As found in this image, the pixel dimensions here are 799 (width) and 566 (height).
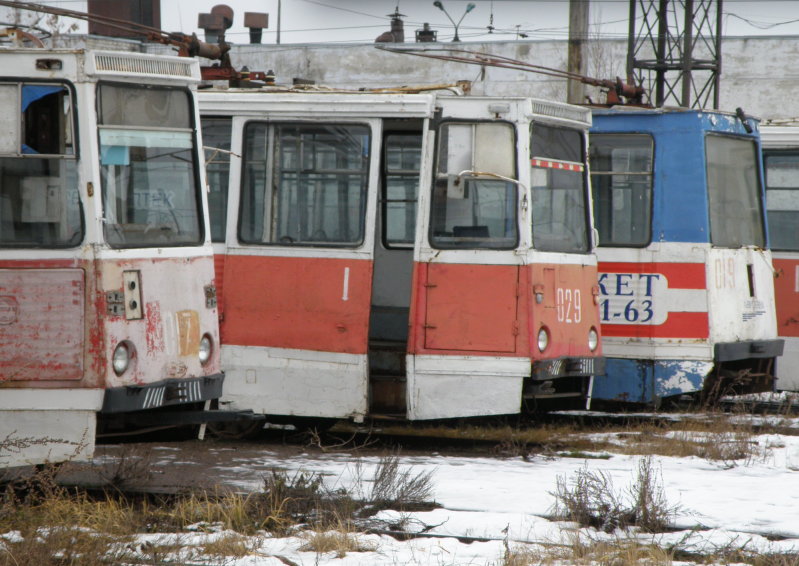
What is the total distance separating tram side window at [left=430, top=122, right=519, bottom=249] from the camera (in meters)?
9.66

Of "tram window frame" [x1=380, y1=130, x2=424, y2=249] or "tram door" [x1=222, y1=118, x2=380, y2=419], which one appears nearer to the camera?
"tram door" [x1=222, y1=118, x2=380, y2=419]

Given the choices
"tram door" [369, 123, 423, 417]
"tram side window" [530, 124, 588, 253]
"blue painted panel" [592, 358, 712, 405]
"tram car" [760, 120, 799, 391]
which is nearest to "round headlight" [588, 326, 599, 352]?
"tram side window" [530, 124, 588, 253]

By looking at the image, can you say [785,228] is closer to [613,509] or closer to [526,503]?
[526,503]

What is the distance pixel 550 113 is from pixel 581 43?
28.5 ft

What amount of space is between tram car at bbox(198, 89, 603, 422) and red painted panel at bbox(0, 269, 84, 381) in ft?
8.42

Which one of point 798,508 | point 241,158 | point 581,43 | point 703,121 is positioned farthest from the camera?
point 581,43

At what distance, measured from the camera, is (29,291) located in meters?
7.05

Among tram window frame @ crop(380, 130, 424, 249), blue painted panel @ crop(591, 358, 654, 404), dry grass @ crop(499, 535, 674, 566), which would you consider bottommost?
dry grass @ crop(499, 535, 674, 566)

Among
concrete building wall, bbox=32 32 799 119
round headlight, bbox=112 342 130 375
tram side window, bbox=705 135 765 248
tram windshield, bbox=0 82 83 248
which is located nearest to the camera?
tram windshield, bbox=0 82 83 248

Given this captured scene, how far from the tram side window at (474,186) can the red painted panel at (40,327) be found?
3404mm

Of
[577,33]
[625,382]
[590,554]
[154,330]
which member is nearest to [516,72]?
[577,33]

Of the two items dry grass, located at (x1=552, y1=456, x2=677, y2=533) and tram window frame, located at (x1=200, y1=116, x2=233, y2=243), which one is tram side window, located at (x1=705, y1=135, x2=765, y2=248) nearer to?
tram window frame, located at (x1=200, y1=116, x2=233, y2=243)

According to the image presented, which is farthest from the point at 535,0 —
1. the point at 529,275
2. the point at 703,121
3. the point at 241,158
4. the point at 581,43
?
the point at 581,43

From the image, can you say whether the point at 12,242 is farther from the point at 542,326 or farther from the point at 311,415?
the point at 542,326
